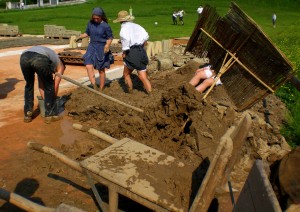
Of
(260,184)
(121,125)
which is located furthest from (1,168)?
(260,184)

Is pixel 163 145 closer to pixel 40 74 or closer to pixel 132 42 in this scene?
pixel 40 74

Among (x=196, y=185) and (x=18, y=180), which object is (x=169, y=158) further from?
(x=18, y=180)

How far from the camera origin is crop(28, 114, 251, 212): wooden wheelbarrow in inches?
99.3

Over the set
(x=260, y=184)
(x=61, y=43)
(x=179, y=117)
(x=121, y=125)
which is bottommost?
(x=61, y=43)

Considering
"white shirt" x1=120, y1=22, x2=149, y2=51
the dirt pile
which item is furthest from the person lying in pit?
"white shirt" x1=120, y1=22, x2=149, y2=51

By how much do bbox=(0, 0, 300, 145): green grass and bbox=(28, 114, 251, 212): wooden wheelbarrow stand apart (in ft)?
11.0

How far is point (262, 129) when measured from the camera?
5410mm

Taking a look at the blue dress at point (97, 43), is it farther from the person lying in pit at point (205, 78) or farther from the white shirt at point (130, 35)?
the person lying in pit at point (205, 78)

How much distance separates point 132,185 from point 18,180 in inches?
78.5

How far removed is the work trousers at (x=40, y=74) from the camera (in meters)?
5.66

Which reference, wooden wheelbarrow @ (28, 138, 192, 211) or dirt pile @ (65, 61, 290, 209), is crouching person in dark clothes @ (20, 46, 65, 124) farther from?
wooden wheelbarrow @ (28, 138, 192, 211)

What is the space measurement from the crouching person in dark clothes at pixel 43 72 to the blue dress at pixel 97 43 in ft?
3.88

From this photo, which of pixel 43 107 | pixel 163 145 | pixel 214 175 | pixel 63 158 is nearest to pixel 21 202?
pixel 63 158

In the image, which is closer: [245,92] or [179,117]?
[179,117]
